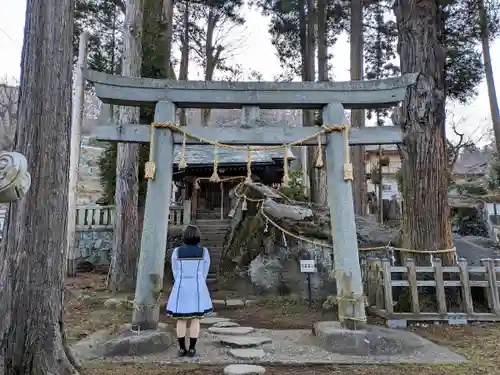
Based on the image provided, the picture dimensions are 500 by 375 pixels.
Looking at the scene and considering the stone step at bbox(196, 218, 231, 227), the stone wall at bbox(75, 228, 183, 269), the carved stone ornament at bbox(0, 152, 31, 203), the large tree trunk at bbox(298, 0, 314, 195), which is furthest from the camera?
the stone step at bbox(196, 218, 231, 227)

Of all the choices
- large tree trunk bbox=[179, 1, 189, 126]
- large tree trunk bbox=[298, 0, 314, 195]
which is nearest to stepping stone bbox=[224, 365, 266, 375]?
large tree trunk bbox=[298, 0, 314, 195]

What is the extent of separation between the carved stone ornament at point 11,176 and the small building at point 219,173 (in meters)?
11.8

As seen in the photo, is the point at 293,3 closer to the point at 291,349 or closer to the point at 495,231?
the point at 495,231

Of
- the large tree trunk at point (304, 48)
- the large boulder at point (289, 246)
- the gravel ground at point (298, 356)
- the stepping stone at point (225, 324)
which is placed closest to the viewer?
the gravel ground at point (298, 356)

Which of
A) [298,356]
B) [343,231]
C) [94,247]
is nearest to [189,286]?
[298,356]

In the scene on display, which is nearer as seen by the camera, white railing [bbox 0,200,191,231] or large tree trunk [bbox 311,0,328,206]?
white railing [bbox 0,200,191,231]

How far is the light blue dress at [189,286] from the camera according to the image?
4613 millimetres

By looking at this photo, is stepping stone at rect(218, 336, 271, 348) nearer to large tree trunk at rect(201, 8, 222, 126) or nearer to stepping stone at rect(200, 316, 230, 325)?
stepping stone at rect(200, 316, 230, 325)

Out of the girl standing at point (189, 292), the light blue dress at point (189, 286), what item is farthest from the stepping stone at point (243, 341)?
the light blue dress at point (189, 286)

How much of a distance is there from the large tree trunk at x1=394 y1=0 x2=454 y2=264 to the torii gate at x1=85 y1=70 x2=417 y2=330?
1146mm

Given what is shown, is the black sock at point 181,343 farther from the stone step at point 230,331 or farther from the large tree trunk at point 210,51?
the large tree trunk at point 210,51

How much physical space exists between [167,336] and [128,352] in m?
0.54

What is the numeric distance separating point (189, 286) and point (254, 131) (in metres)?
2.58

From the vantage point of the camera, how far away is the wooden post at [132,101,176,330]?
512cm
